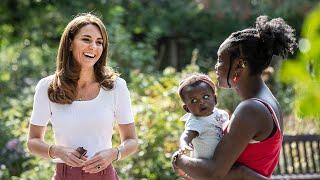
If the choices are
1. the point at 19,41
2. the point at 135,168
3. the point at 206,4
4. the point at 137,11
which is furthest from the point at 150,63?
the point at 135,168

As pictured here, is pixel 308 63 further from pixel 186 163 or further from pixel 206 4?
pixel 206 4

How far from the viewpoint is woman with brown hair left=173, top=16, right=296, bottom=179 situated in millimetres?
1986

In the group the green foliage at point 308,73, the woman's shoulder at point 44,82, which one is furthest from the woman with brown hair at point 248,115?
the green foliage at point 308,73

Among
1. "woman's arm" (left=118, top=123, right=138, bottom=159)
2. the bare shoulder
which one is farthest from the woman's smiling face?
the bare shoulder

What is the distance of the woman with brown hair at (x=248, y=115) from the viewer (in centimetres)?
199

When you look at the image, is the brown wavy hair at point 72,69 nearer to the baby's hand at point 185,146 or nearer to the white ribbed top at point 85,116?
the white ribbed top at point 85,116

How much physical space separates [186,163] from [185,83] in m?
0.33

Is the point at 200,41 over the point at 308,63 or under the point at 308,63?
over

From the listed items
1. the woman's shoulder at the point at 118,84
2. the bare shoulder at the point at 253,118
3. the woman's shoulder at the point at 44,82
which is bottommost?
the bare shoulder at the point at 253,118

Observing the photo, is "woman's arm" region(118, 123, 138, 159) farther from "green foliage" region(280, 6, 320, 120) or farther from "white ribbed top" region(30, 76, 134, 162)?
"green foliage" region(280, 6, 320, 120)

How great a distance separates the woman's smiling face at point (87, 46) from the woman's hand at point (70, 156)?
40 cm

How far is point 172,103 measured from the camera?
6.07m

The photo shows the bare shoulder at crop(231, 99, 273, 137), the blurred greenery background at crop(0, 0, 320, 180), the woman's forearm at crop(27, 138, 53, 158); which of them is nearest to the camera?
the blurred greenery background at crop(0, 0, 320, 180)

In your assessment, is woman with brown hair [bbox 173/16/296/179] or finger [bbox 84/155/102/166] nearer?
woman with brown hair [bbox 173/16/296/179]
